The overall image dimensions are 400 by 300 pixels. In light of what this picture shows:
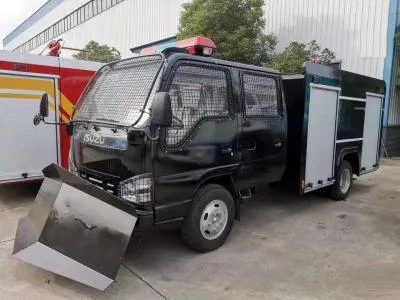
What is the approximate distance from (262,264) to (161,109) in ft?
7.11

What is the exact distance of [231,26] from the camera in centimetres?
1414

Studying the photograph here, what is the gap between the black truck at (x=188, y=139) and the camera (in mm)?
3844

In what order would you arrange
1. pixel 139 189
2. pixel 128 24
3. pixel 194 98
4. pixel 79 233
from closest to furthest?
pixel 79 233 → pixel 139 189 → pixel 194 98 → pixel 128 24

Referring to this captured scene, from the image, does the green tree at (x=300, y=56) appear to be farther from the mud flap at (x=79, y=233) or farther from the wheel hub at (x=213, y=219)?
the mud flap at (x=79, y=233)

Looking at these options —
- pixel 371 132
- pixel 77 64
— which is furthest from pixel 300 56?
pixel 77 64

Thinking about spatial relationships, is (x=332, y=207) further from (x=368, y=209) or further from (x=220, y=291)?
(x=220, y=291)

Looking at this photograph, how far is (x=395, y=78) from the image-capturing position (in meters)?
12.8

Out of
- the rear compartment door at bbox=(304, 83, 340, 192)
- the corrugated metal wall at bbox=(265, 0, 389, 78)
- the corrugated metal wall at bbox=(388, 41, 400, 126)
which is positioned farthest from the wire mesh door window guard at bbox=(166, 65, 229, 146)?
the corrugated metal wall at bbox=(388, 41, 400, 126)

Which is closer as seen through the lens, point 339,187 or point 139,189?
point 139,189

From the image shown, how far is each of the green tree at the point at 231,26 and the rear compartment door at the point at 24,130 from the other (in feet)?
26.9

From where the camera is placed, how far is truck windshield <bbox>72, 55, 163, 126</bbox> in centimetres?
405

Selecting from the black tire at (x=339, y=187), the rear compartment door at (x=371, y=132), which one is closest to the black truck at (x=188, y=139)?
the black tire at (x=339, y=187)

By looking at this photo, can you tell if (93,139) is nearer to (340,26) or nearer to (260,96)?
(260,96)

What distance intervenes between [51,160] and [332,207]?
16.8 ft
